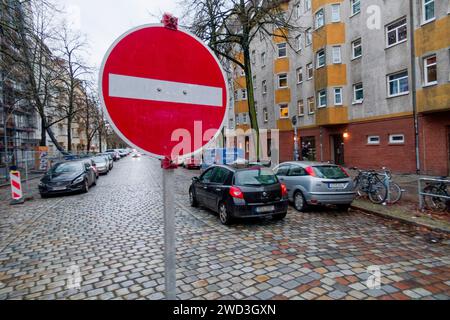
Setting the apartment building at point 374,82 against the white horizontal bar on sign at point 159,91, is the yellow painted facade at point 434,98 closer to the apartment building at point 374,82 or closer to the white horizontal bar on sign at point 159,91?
the apartment building at point 374,82

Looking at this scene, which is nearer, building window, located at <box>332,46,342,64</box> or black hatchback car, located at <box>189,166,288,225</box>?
black hatchback car, located at <box>189,166,288,225</box>

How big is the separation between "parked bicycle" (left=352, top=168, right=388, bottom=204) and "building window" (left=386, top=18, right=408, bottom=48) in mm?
11032

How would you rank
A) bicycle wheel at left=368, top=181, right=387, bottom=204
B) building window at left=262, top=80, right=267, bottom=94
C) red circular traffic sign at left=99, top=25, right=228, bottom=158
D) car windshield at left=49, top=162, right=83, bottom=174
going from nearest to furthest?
1. red circular traffic sign at left=99, top=25, right=228, bottom=158
2. bicycle wheel at left=368, top=181, right=387, bottom=204
3. car windshield at left=49, top=162, right=83, bottom=174
4. building window at left=262, top=80, right=267, bottom=94

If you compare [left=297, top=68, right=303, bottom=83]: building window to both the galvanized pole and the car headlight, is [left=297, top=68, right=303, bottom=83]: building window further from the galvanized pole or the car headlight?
the galvanized pole

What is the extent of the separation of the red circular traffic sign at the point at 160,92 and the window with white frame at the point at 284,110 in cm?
2931

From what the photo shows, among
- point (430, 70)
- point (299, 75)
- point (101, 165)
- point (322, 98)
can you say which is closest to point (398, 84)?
point (430, 70)

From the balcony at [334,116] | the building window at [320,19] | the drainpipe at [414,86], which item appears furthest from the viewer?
the building window at [320,19]

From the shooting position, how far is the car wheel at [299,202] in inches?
337

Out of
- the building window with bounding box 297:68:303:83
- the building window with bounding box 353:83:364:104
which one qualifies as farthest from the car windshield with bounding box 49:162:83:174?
the building window with bounding box 297:68:303:83

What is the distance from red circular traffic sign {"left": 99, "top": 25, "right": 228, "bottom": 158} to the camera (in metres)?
1.44

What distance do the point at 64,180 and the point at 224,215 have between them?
8.74 meters

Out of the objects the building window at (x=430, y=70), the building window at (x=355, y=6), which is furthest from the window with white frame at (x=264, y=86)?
the building window at (x=430, y=70)
